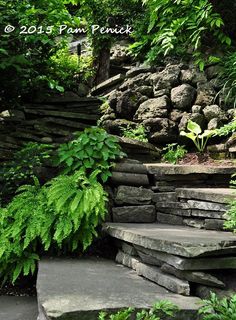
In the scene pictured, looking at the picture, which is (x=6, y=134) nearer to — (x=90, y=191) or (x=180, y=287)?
(x=90, y=191)

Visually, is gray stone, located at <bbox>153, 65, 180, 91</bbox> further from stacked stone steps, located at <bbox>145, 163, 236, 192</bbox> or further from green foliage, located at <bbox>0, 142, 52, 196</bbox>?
green foliage, located at <bbox>0, 142, 52, 196</bbox>

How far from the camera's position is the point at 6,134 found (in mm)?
6742

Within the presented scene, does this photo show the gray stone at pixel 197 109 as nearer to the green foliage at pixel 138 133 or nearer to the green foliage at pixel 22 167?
the green foliage at pixel 138 133

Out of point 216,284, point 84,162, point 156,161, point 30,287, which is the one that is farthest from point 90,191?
point 156,161

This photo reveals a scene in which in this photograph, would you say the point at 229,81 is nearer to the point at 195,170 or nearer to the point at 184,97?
the point at 184,97

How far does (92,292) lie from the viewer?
2.98 m

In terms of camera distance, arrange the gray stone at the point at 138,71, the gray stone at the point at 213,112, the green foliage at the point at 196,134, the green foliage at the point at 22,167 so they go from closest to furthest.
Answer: the green foliage at the point at 22,167
the green foliage at the point at 196,134
the gray stone at the point at 213,112
the gray stone at the point at 138,71

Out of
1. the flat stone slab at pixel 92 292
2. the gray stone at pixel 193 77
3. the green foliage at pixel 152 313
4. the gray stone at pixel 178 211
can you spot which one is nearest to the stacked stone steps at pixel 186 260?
the flat stone slab at pixel 92 292

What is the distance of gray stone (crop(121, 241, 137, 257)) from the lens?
405 cm

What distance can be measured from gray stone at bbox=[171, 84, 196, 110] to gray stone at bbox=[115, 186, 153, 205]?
7.05ft

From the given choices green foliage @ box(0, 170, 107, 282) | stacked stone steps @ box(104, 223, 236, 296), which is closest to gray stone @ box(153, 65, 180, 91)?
green foliage @ box(0, 170, 107, 282)

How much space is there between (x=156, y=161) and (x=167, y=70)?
2.07 m

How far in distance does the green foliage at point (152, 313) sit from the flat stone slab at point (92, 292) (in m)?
0.08

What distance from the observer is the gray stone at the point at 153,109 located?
6789 millimetres
